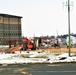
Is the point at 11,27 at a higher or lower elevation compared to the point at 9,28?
higher

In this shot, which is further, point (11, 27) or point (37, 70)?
point (11, 27)

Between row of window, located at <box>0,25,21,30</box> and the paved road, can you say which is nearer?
the paved road

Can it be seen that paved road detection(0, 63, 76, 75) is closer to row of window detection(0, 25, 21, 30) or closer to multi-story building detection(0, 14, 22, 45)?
multi-story building detection(0, 14, 22, 45)

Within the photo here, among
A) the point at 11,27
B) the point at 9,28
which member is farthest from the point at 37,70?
the point at 11,27

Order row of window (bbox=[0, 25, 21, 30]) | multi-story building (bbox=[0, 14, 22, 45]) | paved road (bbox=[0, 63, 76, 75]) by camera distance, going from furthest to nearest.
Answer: row of window (bbox=[0, 25, 21, 30]) < multi-story building (bbox=[0, 14, 22, 45]) < paved road (bbox=[0, 63, 76, 75])

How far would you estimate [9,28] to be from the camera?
4705 inches

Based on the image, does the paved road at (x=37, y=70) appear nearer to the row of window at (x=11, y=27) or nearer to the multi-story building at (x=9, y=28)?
the multi-story building at (x=9, y=28)

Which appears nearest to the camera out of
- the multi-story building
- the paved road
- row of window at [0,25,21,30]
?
the paved road

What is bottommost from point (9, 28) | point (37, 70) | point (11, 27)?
point (37, 70)

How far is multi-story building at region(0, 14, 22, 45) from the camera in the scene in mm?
118188

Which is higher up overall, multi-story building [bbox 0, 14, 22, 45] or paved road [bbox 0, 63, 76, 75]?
multi-story building [bbox 0, 14, 22, 45]

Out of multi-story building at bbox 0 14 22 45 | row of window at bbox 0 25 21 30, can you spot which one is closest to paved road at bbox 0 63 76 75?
multi-story building at bbox 0 14 22 45

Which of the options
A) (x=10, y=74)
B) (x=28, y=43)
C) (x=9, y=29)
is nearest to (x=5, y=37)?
(x=9, y=29)

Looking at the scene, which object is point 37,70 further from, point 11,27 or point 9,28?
point 11,27
